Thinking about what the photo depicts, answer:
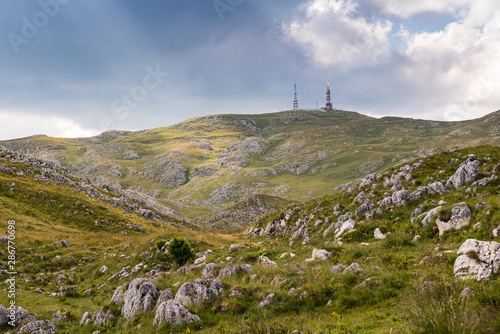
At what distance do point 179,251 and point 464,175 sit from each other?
30522 millimetres

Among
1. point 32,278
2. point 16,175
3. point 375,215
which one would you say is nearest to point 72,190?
point 16,175

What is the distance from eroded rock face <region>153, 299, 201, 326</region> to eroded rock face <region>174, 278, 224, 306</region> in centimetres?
76

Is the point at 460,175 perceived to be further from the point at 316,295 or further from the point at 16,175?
the point at 16,175

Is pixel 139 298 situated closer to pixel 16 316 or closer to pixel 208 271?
pixel 208 271

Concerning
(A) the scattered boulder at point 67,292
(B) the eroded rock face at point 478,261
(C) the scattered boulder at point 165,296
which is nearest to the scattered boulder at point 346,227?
(B) the eroded rock face at point 478,261

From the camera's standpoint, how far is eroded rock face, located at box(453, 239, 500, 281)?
9.83 meters

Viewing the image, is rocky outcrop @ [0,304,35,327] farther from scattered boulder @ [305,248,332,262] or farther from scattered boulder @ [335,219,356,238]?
scattered boulder @ [335,219,356,238]

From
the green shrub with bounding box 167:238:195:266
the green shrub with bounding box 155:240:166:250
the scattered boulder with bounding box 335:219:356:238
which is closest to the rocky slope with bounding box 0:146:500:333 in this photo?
the scattered boulder with bounding box 335:219:356:238

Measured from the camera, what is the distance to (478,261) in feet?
33.9

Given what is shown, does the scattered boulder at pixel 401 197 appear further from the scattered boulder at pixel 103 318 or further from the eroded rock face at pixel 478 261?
the scattered boulder at pixel 103 318

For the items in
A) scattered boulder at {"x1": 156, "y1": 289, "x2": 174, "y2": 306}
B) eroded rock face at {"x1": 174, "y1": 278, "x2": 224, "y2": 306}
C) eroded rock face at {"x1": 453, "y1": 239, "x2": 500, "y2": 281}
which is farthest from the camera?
scattered boulder at {"x1": 156, "y1": 289, "x2": 174, "y2": 306}

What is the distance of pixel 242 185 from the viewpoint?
15000 centimetres

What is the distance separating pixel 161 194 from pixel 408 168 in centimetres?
16174

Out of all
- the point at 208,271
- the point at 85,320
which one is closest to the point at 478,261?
the point at 208,271
